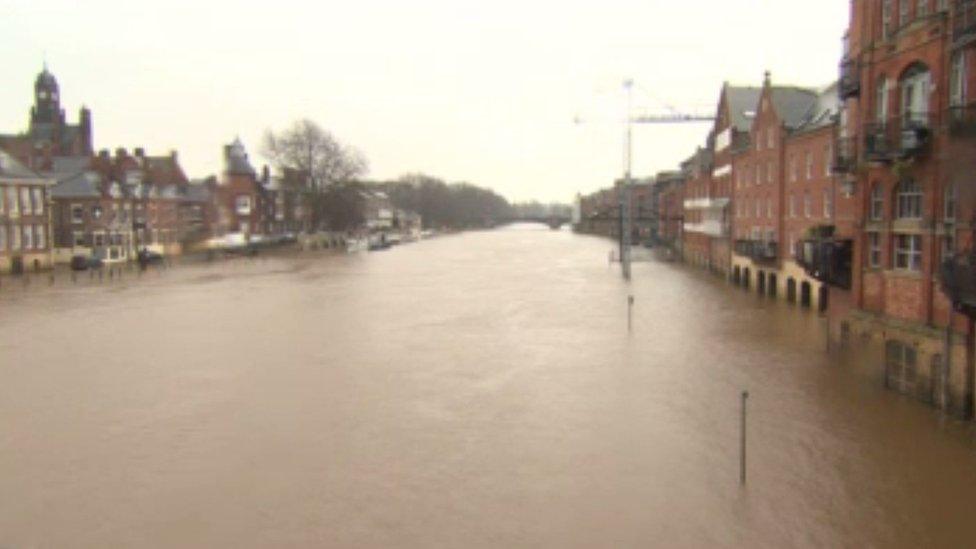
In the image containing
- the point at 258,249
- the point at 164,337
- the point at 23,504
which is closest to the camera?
the point at 23,504

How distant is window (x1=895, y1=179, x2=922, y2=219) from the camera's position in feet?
62.9

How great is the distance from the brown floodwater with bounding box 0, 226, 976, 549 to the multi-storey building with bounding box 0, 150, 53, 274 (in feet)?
98.0

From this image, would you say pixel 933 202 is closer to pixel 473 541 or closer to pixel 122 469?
pixel 473 541

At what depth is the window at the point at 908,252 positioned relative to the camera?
1911cm

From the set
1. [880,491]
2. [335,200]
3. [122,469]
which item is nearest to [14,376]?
[122,469]

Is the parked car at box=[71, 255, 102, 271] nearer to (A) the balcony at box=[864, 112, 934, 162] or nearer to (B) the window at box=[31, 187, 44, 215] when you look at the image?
(B) the window at box=[31, 187, 44, 215]

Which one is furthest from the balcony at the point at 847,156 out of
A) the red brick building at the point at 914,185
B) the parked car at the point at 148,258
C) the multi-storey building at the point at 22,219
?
the parked car at the point at 148,258

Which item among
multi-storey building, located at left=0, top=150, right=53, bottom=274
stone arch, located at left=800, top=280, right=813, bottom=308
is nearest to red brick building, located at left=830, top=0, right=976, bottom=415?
stone arch, located at left=800, top=280, right=813, bottom=308

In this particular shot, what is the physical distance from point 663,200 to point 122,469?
9169cm

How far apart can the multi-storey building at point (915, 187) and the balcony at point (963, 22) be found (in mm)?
24

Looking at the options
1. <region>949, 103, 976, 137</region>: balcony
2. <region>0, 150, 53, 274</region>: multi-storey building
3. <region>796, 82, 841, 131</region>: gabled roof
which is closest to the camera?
<region>949, 103, 976, 137</region>: balcony

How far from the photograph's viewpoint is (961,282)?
15.6 metres

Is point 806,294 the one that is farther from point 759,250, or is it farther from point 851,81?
point 851,81

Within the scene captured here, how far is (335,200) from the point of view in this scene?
10575 cm
